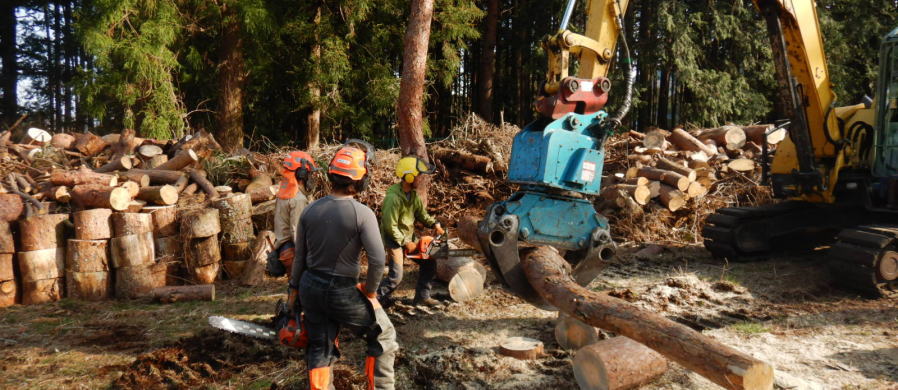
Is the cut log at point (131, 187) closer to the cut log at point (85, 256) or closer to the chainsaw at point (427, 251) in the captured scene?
the cut log at point (85, 256)

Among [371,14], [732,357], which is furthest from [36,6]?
[732,357]

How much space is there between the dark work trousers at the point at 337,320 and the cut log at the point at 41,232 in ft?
16.2

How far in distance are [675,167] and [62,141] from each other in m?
10.4

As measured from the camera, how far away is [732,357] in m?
3.02

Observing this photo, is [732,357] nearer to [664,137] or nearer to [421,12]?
[421,12]

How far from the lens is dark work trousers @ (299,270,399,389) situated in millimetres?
3578

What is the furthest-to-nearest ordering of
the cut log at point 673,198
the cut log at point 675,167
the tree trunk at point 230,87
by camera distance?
the tree trunk at point 230,87, the cut log at point 675,167, the cut log at point 673,198

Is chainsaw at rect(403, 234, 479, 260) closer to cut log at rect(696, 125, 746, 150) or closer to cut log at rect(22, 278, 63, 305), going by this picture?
cut log at rect(22, 278, 63, 305)

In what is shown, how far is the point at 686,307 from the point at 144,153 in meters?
8.28

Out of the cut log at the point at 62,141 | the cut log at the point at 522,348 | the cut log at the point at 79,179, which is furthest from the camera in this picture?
the cut log at the point at 62,141

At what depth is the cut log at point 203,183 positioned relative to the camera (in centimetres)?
843

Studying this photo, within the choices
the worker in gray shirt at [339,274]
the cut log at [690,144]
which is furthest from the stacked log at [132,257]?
the cut log at [690,144]

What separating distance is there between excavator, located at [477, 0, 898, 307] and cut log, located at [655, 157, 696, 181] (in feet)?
5.05

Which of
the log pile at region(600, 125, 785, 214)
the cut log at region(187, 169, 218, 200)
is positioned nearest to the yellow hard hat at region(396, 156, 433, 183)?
the cut log at region(187, 169, 218, 200)
